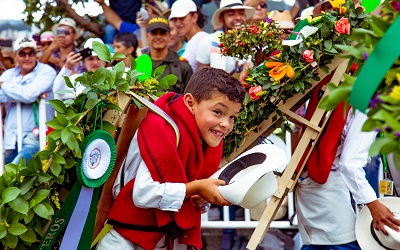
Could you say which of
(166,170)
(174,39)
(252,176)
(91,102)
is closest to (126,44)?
(174,39)

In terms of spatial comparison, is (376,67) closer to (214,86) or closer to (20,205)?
(214,86)

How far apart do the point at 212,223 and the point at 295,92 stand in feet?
6.06

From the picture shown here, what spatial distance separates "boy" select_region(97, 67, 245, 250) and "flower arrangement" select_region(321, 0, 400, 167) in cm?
139

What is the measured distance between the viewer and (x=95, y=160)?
4.24 metres

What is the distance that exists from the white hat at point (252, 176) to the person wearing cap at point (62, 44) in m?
4.81

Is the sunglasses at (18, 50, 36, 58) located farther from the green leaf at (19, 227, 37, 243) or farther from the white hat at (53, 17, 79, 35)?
the green leaf at (19, 227, 37, 243)

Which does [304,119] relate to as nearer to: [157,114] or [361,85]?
[157,114]

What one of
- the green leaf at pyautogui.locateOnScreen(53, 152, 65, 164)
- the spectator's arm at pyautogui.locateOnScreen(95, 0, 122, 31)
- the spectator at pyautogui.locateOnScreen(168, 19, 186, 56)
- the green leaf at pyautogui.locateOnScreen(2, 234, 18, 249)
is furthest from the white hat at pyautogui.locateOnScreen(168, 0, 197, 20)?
the green leaf at pyautogui.locateOnScreen(2, 234, 18, 249)

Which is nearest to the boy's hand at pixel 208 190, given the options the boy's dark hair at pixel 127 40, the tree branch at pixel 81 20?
the boy's dark hair at pixel 127 40

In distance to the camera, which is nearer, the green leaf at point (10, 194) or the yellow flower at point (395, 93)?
the yellow flower at point (395, 93)

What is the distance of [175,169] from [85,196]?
573 millimetres

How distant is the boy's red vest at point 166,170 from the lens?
13.4 feet

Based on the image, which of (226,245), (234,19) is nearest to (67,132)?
(226,245)

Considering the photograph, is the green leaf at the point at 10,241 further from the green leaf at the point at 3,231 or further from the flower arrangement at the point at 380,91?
the flower arrangement at the point at 380,91
